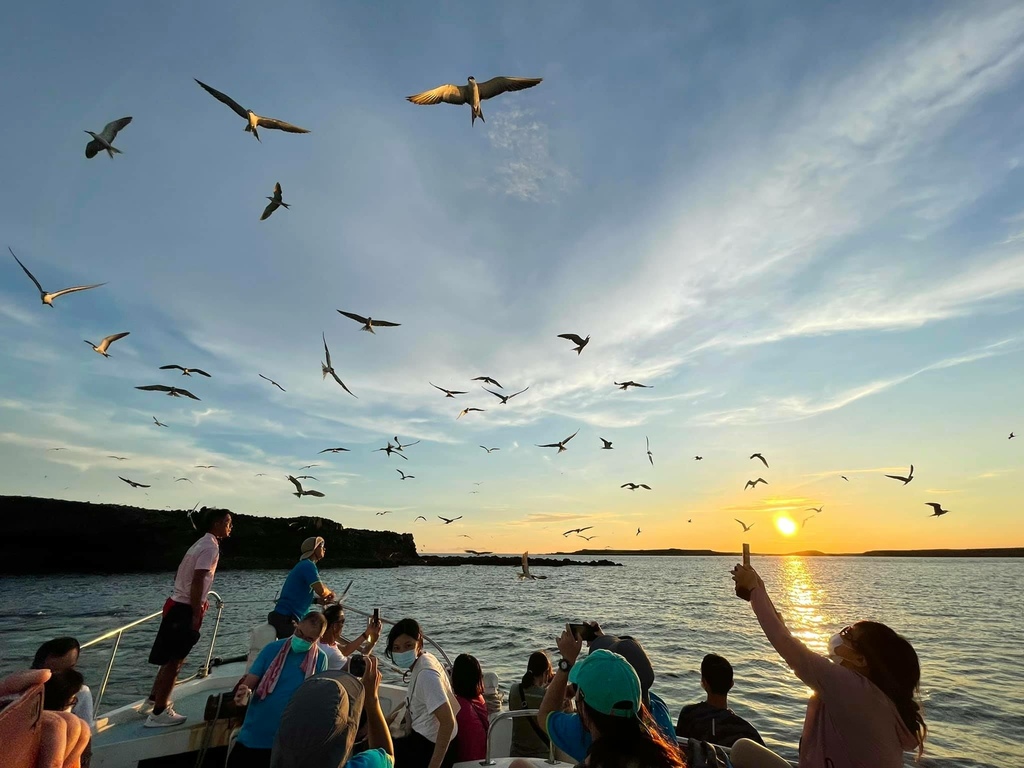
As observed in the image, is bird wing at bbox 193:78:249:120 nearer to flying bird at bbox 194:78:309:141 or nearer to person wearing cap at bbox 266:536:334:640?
flying bird at bbox 194:78:309:141

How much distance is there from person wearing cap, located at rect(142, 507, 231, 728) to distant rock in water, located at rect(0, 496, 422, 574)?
73236mm

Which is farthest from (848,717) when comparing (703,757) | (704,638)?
(704,638)

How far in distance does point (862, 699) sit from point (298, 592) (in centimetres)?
541

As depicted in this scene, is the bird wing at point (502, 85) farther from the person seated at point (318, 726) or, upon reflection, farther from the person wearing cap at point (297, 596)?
Result: the person seated at point (318, 726)

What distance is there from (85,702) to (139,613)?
33472 mm

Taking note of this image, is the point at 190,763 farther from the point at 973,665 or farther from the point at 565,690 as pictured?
the point at 973,665

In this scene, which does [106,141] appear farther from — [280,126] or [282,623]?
[282,623]

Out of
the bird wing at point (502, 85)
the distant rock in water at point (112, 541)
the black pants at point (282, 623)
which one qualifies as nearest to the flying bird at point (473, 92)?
the bird wing at point (502, 85)

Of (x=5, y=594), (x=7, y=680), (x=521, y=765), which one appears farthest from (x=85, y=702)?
(x=5, y=594)

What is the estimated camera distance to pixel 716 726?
3807 mm

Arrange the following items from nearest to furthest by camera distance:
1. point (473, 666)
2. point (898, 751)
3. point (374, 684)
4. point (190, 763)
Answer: point (898, 751) → point (374, 684) → point (473, 666) → point (190, 763)

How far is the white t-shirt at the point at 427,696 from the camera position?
3715mm

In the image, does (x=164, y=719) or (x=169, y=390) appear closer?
(x=164, y=719)

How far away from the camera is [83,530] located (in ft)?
262
